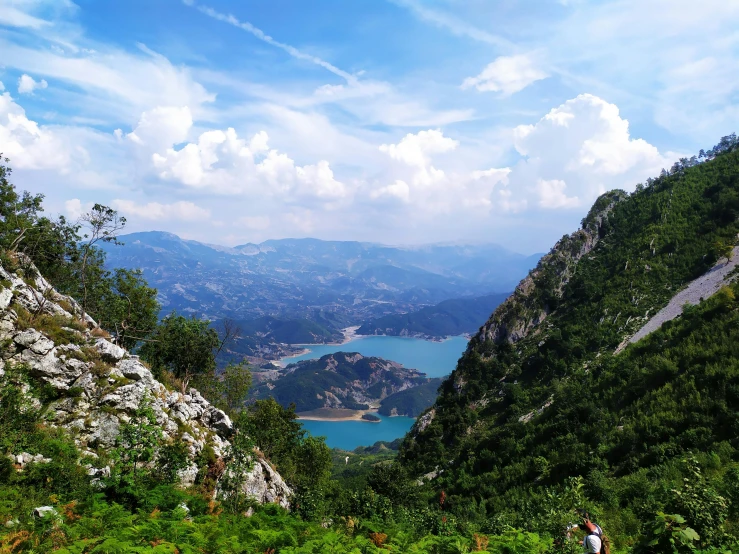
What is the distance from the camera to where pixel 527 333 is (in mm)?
70750

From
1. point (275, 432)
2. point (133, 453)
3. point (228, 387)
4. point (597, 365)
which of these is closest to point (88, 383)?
point (133, 453)

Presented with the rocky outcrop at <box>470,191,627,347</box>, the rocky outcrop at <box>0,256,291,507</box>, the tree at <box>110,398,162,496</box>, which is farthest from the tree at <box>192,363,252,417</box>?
the rocky outcrop at <box>470,191,627,347</box>

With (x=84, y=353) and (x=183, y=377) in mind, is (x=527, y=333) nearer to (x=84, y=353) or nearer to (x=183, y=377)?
(x=183, y=377)

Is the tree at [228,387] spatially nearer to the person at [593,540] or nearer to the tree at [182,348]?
the tree at [182,348]

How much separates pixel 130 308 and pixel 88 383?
12923 mm

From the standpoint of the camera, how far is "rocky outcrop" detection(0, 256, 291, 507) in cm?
1841

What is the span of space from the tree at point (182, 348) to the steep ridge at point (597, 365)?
25809 mm

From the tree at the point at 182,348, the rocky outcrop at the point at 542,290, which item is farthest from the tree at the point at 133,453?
the rocky outcrop at the point at 542,290

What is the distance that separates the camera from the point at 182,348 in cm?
3478

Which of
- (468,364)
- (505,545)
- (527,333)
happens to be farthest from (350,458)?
(505,545)

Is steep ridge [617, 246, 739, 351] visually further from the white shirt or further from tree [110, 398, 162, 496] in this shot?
tree [110, 398, 162, 496]

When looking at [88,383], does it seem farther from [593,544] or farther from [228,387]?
[593,544]

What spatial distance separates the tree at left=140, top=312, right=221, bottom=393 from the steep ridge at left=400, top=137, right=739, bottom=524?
1016 inches

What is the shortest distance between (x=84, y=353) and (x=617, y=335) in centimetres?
5391
